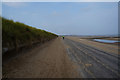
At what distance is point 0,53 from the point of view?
347 centimetres

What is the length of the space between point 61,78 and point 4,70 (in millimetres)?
2754

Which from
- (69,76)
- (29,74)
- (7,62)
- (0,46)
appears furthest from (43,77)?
(0,46)

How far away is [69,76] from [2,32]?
4.30 metres

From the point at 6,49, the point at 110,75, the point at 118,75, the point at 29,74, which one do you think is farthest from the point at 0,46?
the point at 118,75

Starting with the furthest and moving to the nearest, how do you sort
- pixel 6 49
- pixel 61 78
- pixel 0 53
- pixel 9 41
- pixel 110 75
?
pixel 9 41
pixel 6 49
pixel 0 53
pixel 110 75
pixel 61 78

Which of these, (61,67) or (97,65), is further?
(97,65)

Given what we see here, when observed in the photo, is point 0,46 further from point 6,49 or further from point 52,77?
point 52,77

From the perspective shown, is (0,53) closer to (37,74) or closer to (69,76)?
(37,74)

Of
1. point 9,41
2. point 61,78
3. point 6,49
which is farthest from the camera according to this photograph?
point 9,41

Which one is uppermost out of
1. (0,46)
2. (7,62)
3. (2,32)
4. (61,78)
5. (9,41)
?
(2,32)

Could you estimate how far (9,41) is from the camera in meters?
4.02

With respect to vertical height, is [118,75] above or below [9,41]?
below

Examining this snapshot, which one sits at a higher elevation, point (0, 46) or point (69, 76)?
point (0, 46)

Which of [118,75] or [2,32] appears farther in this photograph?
[2,32]
